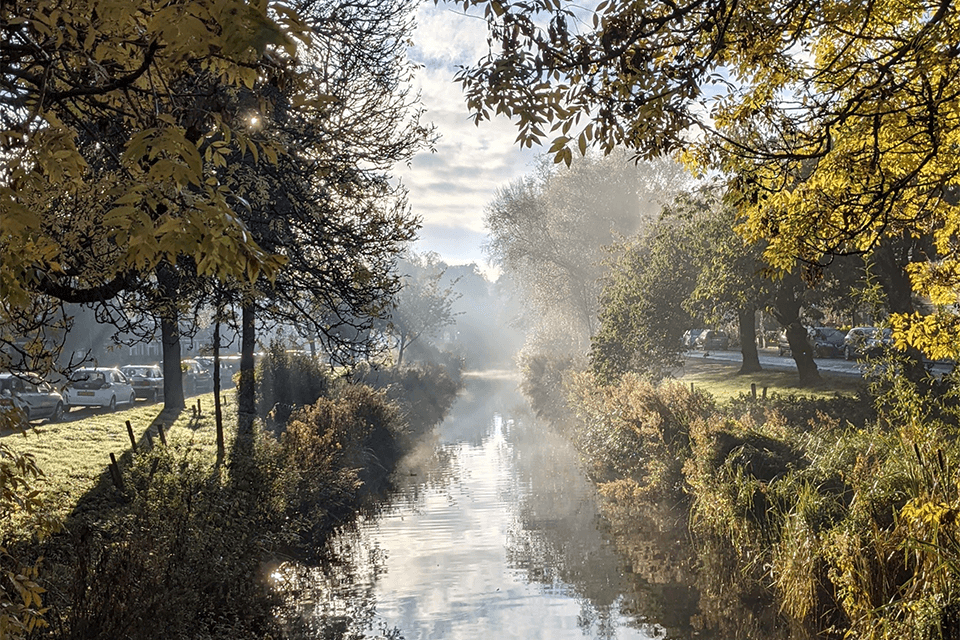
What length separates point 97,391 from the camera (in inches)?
1121

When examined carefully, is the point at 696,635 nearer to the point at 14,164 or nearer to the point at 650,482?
the point at 650,482

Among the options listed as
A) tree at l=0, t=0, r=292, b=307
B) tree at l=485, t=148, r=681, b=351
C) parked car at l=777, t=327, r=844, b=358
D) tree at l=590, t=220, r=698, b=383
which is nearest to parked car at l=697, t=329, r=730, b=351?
tree at l=485, t=148, r=681, b=351

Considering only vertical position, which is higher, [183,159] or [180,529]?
[183,159]

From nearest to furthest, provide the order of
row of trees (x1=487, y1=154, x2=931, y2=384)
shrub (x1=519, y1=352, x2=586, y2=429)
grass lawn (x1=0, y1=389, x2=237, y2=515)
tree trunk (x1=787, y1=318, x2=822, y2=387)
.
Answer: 1. grass lawn (x1=0, y1=389, x2=237, y2=515)
2. row of trees (x1=487, y1=154, x2=931, y2=384)
3. tree trunk (x1=787, y1=318, x2=822, y2=387)
4. shrub (x1=519, y1=352, x2=586, y2=429)

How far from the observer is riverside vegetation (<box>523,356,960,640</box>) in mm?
7105

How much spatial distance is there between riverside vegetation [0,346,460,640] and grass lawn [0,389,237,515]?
0.41ft

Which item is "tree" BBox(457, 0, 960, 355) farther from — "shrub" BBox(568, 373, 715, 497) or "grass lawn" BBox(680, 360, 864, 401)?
Result: "grass lawn" BBox(680, 360, 864, 401)

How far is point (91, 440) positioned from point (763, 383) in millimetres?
21091

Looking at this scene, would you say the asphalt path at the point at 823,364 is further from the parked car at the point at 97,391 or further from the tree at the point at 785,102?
the parked car at the point at 97,391

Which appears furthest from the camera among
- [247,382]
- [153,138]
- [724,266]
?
[247,382]

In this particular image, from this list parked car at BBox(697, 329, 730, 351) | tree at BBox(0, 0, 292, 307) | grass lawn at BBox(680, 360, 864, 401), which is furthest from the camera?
parked car at BBox(697, 329, 730, 351)

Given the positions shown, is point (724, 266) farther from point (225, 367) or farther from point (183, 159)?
point (225, 367)

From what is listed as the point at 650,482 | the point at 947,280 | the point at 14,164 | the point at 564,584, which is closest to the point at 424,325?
the point at 650,482

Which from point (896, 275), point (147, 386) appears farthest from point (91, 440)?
Answer: point (896, 275)
